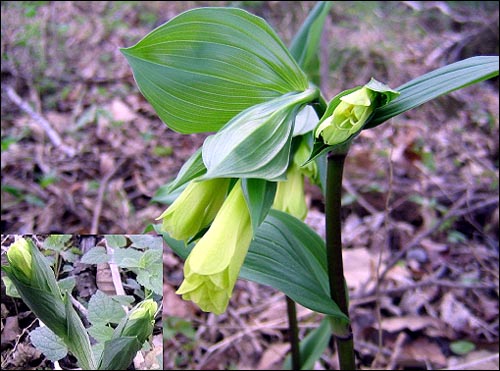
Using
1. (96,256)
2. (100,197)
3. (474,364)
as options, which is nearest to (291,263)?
(96,256)

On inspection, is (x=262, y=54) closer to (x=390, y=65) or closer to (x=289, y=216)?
(x=289, y=216)

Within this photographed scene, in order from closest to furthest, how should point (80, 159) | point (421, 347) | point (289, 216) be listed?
point (289, 216)
point (421, 347)
point (80, 159)

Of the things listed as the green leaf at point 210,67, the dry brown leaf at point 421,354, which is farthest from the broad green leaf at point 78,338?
the dry brown leaf at point 421,354

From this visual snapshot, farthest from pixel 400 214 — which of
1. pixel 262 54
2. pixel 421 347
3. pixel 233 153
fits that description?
pixel 233 153

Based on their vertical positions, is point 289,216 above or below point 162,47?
below

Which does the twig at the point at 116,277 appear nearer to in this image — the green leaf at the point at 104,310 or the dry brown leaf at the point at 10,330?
the green leaf at the point at 104,310

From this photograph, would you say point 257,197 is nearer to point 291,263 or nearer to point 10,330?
point 291,263
